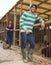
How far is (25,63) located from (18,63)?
18 cm

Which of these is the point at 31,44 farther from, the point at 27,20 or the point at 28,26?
the point at 27,20

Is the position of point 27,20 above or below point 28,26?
above

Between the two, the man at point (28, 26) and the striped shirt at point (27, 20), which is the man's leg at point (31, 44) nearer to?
the man at point (28, 26)

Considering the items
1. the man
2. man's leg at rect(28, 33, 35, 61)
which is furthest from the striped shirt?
man's leg at rect(28, 33, 35, 61)

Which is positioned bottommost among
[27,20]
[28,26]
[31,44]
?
[31,44]

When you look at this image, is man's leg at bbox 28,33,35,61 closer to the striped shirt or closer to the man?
the man

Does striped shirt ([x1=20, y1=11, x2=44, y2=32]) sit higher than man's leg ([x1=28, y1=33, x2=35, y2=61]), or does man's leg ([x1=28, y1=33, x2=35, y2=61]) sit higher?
striped shirt ([x1=20, y1=11, x2=44, y2=32])

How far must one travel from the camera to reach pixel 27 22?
19.3 feet

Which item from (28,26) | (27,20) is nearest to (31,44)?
(28,26)

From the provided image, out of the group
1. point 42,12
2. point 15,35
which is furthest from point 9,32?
point 42,12

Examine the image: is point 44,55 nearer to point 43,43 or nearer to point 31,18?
point 43,43

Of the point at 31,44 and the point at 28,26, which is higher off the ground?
the point at 28,26

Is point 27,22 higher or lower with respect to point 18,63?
higher

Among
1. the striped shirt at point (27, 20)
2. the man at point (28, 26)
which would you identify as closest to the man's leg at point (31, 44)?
the man at point (28, 26)
